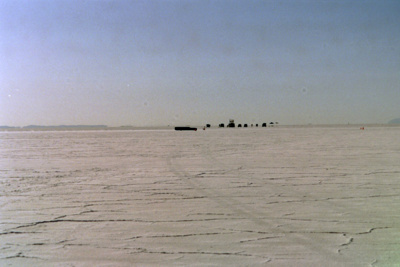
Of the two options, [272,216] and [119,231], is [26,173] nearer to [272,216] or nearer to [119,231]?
[119,231]

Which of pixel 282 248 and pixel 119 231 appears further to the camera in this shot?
pixel 119 231

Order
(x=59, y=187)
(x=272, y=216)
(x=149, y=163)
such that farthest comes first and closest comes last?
(x=149, y=163)
(x=59, y=187)
(x=272, y=216)

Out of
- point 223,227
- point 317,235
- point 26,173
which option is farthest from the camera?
point 26,173

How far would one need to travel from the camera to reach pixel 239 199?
3.90 m

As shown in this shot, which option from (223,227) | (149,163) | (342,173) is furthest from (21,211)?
(342,173)

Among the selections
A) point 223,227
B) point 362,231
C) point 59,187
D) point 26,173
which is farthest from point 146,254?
point 26,173

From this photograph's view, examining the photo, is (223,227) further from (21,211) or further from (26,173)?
(26,173)

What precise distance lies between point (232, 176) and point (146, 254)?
3291 mm

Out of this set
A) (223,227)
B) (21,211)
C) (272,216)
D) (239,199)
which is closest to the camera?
(223,227)

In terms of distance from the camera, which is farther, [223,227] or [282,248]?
[223,227]

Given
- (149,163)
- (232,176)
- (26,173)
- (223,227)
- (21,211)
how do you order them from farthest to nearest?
(149,163), (26,173), (232,176), (21,211), (223,227)

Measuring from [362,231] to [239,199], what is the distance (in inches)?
55.5

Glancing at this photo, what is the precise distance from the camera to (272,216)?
3.20 metres

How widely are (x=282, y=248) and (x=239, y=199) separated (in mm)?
1501
